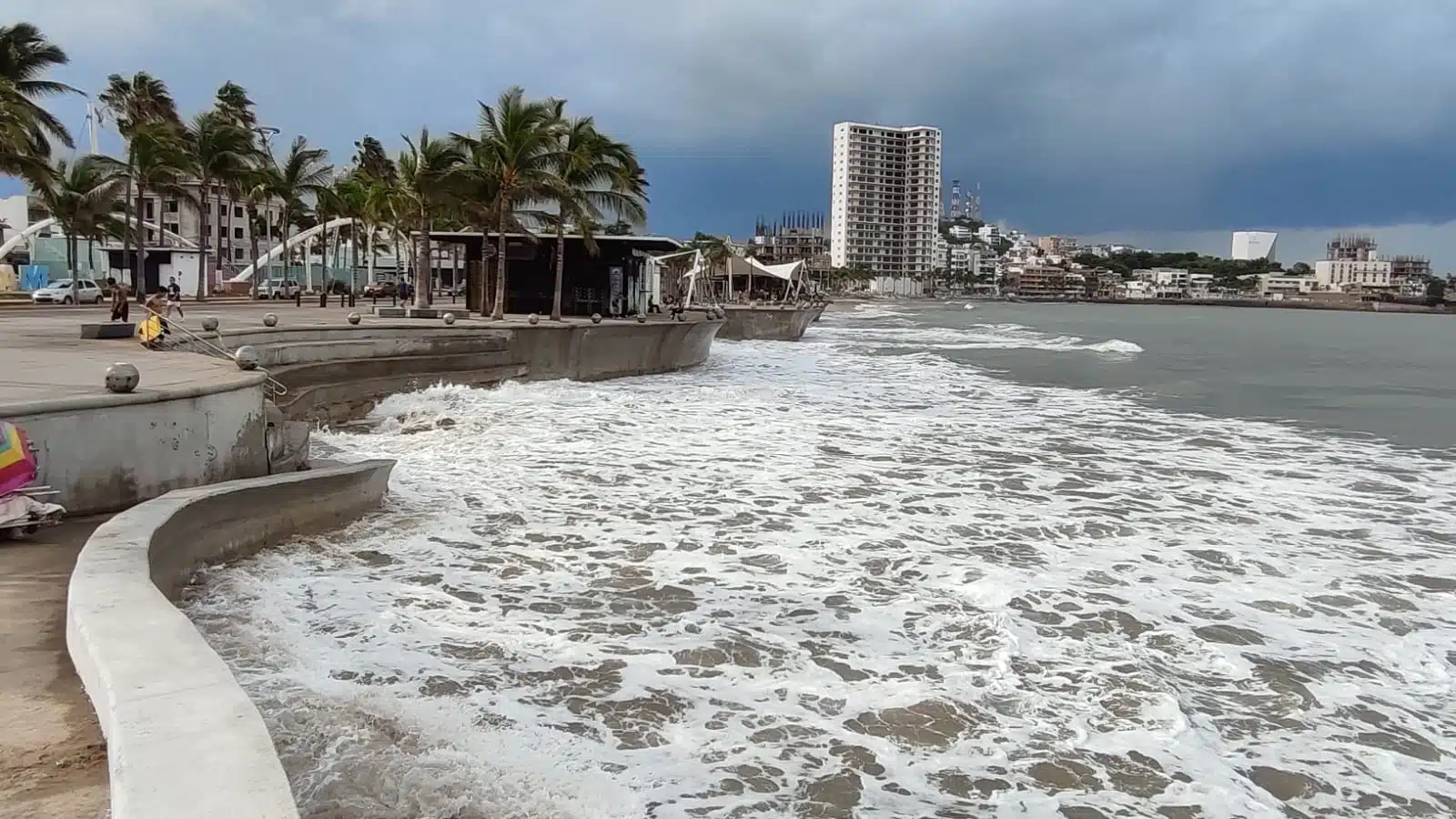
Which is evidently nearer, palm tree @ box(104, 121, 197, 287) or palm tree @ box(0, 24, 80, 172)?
palm tree @ box(0, 24, 80, 172)

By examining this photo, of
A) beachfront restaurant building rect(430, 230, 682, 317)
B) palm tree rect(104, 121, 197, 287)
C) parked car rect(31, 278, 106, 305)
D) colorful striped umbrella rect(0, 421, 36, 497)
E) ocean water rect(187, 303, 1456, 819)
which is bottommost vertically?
ocean water rect(187, 303, 1456, 819)

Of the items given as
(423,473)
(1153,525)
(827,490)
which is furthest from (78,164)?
(1153,525)

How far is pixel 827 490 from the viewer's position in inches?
523

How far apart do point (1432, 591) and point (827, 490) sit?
6.54 metres

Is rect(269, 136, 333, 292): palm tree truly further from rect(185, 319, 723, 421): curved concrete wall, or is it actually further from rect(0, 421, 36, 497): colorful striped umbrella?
rect(0, 421, 36, 497): colorful striped umbrella

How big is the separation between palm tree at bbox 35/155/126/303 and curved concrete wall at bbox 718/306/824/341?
2913 centimetres

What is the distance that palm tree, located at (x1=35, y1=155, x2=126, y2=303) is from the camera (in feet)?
145

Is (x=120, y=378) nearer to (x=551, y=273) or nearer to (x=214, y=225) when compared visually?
(x=551, y=273)

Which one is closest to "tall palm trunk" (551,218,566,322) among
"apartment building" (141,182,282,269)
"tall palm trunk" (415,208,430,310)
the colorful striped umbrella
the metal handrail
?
"tall palm trunk" (415,208,430,310)

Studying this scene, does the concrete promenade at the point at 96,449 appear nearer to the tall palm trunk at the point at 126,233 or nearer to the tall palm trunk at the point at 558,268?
the tall palm trunk at the point at 558,268

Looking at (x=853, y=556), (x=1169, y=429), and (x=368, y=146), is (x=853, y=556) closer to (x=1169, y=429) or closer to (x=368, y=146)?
(x=1169, y=429)

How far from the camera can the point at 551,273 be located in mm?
36312

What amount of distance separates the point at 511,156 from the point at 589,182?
9.95ft

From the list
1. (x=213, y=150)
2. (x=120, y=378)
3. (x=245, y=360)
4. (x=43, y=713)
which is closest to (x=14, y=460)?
(x=120, y=378)
